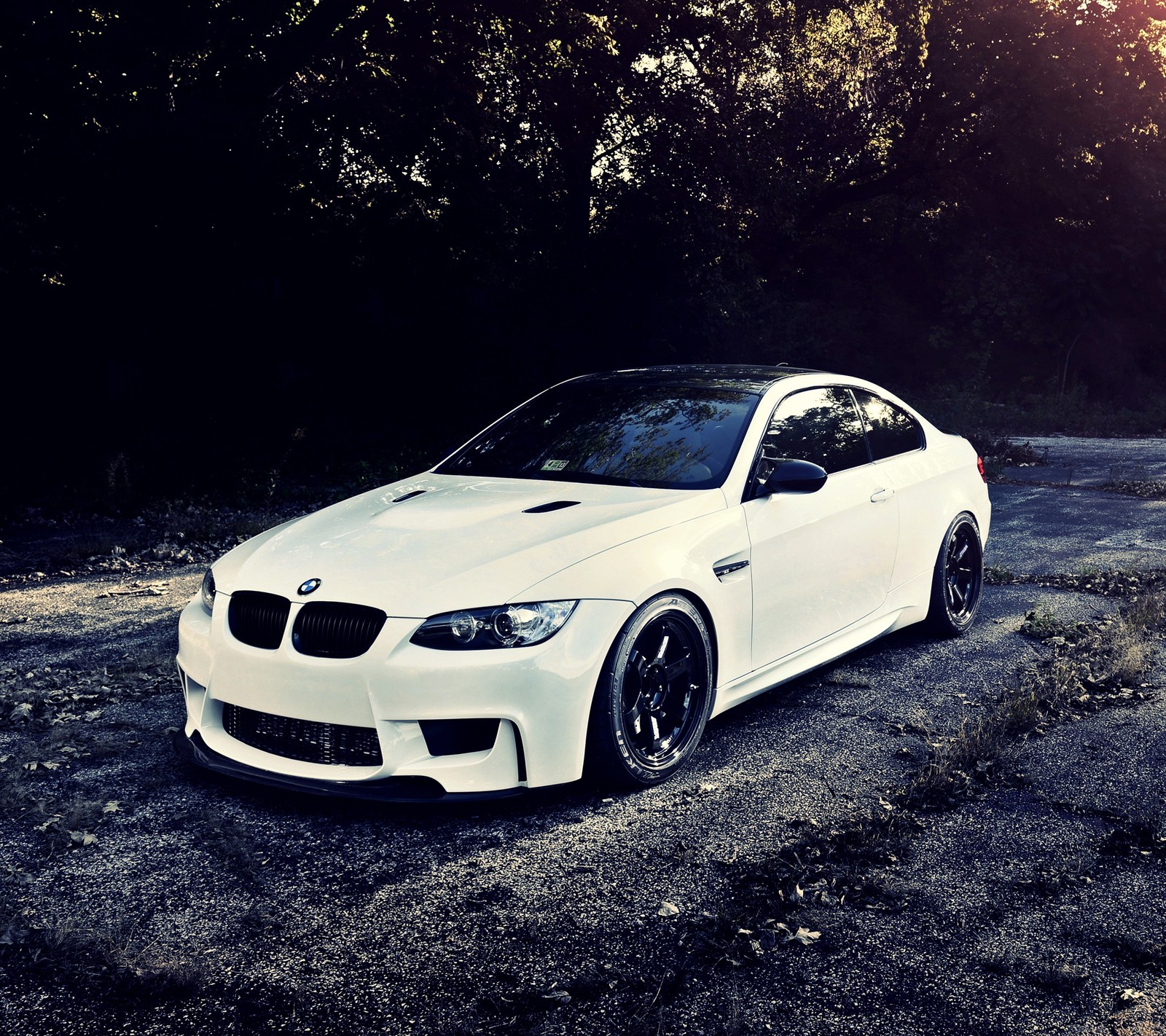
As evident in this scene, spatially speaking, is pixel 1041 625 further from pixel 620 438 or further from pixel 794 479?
pixel 620 438

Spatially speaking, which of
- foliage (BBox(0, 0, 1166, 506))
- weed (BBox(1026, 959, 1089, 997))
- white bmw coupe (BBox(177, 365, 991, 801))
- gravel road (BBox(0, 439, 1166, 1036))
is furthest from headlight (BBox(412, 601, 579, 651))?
foliage (BBox(0, 0, 1166, 506))

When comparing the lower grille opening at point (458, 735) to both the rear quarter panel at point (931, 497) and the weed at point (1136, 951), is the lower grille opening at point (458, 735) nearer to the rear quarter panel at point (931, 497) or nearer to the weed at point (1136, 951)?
the weed at point (1136, 951)

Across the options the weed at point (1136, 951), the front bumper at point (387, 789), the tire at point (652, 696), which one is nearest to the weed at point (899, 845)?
the weed at point (1136, 951)

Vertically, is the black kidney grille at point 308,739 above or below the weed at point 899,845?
above

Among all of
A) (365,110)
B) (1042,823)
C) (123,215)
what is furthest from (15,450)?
(1042,823)

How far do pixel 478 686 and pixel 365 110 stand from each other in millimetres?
13117

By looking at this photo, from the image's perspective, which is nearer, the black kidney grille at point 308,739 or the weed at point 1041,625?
the black kidney grille at point 308,739

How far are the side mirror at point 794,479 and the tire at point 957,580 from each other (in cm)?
181

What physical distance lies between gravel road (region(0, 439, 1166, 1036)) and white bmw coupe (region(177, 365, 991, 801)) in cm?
24

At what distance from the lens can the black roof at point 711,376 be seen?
5.62 m

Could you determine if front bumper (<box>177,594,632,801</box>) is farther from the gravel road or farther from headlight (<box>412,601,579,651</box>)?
the gravel road

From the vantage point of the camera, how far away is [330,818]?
405 cm

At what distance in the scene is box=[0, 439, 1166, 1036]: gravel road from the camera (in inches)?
113

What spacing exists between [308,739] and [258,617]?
20.2 inches
